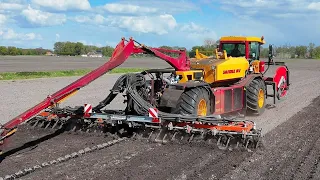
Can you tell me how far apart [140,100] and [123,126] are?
70 centimetres

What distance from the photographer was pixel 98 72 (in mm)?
8406

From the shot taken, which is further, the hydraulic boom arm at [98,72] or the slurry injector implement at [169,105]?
the slurry injector implement at [169,105]

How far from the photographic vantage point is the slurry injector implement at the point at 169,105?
812 centimetres

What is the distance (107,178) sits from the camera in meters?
6.18

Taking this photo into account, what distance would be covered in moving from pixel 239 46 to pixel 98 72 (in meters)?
6.20

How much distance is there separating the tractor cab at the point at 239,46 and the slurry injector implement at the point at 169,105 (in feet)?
2.41

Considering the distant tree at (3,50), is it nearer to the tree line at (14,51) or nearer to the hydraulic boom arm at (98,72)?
the tree line at (14,51)

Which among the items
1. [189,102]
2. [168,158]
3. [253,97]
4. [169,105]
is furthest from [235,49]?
[168,158]

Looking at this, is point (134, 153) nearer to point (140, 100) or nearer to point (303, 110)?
point (140, 100)

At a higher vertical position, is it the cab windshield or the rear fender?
the cab windshield

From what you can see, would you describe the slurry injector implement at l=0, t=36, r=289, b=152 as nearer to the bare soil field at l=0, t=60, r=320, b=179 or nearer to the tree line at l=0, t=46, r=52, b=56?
the bare soil field at l=0, t=60, r=320, b=179

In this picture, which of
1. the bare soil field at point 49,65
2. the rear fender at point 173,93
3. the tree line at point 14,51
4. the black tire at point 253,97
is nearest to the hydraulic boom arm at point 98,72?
the rear fender at point 173,93

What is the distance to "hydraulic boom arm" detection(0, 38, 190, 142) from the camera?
6867 mm

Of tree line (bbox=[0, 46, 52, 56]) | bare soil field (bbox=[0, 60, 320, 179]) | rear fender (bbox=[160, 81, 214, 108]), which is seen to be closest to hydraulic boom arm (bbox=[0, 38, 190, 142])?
bare soil field (bbox=[0, 60, 320, 179])
